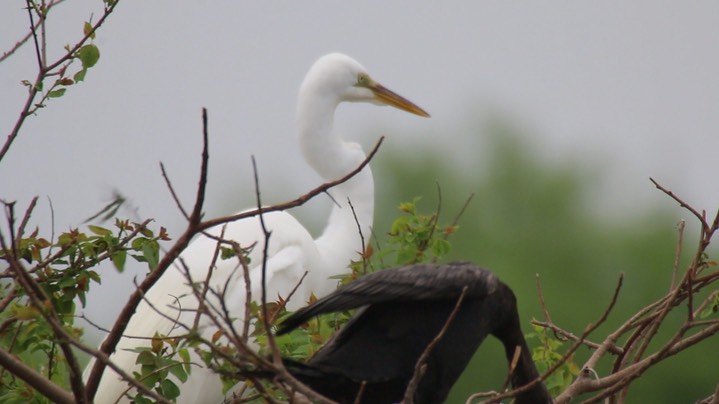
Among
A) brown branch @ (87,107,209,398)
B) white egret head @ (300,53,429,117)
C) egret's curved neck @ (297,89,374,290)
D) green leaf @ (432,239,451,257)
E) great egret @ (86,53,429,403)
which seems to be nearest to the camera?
brown branch @ (87,107,209,398)

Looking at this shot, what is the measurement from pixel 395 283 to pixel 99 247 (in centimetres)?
66

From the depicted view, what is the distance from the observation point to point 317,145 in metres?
5.20

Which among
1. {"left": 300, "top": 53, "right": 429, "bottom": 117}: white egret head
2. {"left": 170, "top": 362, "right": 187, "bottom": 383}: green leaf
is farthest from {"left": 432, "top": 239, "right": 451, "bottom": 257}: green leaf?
{"left": 300, "top": 53, "right": 429, "bottom": 117}: white egret head

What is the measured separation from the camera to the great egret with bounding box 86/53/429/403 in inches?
177

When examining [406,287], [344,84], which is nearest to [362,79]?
[344,84]

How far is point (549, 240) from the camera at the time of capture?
21469 millimetres

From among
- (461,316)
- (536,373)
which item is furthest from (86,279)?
(536,373)

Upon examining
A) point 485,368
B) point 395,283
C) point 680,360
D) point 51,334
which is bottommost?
point 485,368

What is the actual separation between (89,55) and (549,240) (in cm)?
1884

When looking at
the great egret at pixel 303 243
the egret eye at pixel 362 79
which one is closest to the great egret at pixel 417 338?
the great egret at pixel 303 243

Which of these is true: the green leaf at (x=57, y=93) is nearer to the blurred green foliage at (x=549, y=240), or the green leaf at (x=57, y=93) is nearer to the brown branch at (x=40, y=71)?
the brown branch at (x=40, y=71)

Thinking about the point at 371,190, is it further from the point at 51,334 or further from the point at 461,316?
the point at 51,334

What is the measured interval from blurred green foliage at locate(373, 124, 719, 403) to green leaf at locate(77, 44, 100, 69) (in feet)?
39.7

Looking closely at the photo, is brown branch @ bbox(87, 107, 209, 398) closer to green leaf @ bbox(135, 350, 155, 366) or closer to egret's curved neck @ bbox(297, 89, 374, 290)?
green leaf @ bbox(135, 350, 155, 366)
